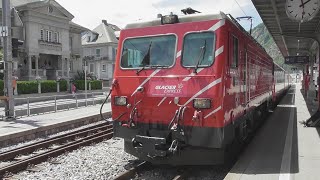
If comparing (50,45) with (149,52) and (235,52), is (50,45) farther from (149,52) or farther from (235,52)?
(235,52)

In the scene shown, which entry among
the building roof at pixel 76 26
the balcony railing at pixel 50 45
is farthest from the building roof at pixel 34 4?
the balcony railing at pixel 50 45

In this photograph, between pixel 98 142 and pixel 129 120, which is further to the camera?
pixel 98 142

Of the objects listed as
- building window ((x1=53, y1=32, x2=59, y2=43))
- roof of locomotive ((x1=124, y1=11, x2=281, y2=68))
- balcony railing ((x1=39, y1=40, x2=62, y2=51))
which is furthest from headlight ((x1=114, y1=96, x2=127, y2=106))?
building window ((x1=53, y1=32, x2=59, y2=43))

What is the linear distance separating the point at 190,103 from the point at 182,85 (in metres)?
0.37

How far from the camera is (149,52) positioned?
24.6 ft

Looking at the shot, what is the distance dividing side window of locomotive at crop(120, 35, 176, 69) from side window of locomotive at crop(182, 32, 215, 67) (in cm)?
26

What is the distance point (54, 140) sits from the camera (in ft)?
36.2

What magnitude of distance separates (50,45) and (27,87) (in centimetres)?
1296

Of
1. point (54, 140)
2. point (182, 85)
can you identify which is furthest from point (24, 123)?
point (182, 85)

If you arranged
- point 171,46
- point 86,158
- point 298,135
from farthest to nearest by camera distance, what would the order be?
point 298,135, point 86,158, point 171,46

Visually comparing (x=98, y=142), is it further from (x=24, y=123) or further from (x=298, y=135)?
(x=298, y=135)

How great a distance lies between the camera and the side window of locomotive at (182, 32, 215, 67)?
689 cm

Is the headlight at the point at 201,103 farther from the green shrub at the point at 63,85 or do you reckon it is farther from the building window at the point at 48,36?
the building window at the point at 48,36

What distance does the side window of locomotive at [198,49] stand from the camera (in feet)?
22.6
